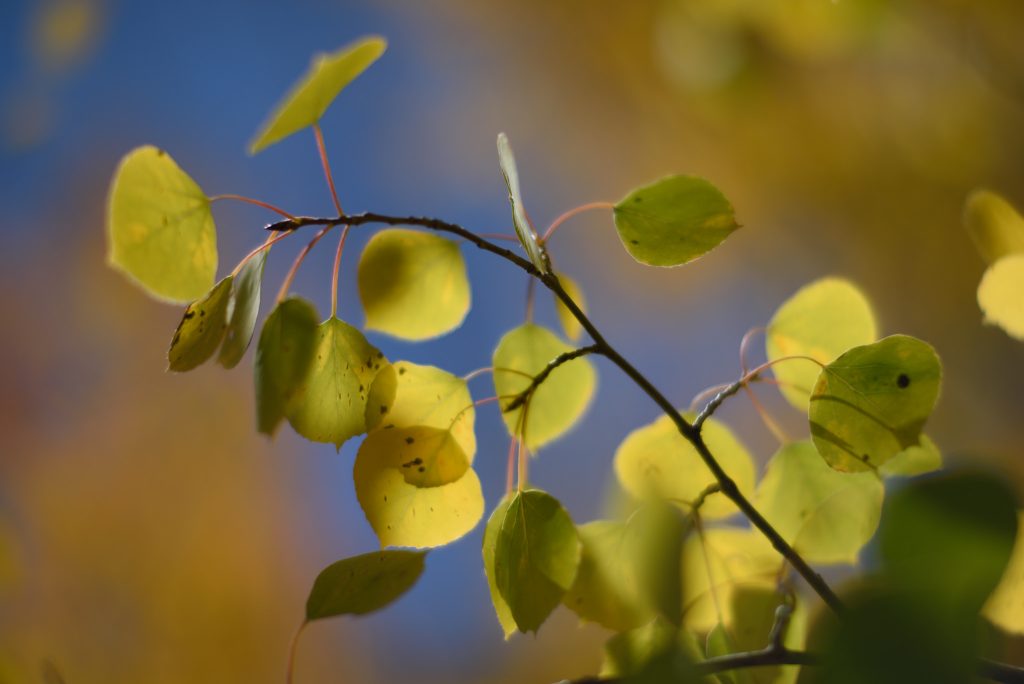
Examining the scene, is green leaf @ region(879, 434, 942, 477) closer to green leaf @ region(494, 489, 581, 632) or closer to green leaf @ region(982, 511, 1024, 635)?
green leaf @ region(982, 511, 1024, 635)

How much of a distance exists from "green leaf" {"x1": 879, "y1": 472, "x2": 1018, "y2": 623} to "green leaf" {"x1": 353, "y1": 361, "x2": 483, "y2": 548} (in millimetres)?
161

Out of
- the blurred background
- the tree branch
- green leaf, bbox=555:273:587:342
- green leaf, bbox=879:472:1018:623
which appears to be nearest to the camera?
green leaf, bbox=879:472:1018:623

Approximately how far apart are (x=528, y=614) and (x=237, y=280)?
168mm

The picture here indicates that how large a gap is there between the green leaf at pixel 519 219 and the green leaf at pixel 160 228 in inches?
4.8

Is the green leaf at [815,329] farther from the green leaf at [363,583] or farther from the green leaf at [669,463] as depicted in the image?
the green leaf at [363,583]

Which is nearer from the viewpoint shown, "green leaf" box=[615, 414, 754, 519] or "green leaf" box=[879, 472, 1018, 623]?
"green leaf" box=[879, 472, 1018, 623]

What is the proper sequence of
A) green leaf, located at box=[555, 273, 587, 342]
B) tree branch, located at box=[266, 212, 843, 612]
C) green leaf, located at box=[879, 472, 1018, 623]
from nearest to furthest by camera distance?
green leaf, located at box=[879, 472, 1018, 623] < tree branch, located at box=[266, 212, 843, 612] < green leaf, located at box=[555, 273, 587, 342]

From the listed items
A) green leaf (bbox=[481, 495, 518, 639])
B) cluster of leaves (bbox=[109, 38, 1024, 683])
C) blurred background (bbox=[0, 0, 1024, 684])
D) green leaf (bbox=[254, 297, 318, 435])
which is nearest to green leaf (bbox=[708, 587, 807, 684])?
cluster of leaves (bbox=[109, 38, 1024, 683])

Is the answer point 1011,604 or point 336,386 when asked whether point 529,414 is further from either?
point 1011,604

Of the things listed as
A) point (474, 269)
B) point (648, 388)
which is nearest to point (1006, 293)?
point (648, 388)

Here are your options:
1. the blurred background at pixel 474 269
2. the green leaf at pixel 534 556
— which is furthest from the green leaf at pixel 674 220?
A: the blurred background at pixel 474 269

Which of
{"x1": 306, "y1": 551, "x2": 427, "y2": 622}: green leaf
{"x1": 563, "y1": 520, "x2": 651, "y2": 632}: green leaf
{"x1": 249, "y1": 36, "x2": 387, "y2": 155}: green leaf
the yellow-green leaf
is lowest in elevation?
{"x1": 563, "y1": 520, "x2": 651, "y2": 632}: green leaf

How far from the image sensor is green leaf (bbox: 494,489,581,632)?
0.28m

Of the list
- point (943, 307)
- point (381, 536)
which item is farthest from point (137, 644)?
point (943, 307)
